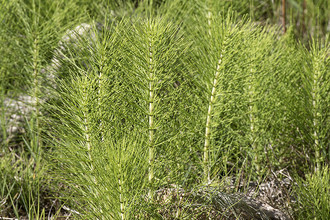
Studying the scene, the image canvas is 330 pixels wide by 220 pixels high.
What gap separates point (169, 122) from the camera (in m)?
1.42

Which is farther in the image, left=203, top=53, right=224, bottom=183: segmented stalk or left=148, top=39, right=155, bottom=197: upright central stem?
left=203, top=53, right=224, bottom=183: segmented stalk

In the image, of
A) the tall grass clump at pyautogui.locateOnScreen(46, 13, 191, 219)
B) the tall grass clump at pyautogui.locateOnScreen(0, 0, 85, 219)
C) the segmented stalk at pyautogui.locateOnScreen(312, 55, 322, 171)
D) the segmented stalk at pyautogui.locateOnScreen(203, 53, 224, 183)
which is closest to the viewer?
the tall grass clump at pyautogui.locateOnScreen(46, 13, 191, 219)

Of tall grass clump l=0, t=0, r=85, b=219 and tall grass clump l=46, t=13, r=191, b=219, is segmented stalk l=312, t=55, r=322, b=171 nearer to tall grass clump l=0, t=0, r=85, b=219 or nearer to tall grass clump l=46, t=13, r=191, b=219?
tall grass clump l=46, t=13, r=191, b=219

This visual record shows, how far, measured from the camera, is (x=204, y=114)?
1.54 m

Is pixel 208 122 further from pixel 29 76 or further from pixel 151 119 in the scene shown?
pixel 29 76

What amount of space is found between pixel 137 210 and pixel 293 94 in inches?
37.9

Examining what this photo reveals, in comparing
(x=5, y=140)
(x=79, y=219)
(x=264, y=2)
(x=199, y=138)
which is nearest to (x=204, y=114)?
(x=199, y=138)

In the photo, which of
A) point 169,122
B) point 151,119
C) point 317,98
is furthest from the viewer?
point 317,98

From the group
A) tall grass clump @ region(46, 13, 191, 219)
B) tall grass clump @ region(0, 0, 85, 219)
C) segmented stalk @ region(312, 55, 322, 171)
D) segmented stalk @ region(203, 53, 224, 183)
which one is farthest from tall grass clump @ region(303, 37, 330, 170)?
tall grass clump @ region(0, 0, 85, 219)

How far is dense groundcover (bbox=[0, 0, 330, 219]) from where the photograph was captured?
1275mm

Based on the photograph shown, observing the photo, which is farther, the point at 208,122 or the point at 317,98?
the point at 317,98

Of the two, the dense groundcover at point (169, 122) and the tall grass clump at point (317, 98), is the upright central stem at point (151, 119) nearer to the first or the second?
the dense groundcover at point (169, 122)

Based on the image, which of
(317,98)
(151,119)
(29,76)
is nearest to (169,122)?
(151,119)

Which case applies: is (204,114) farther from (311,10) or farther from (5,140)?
(311,10)
